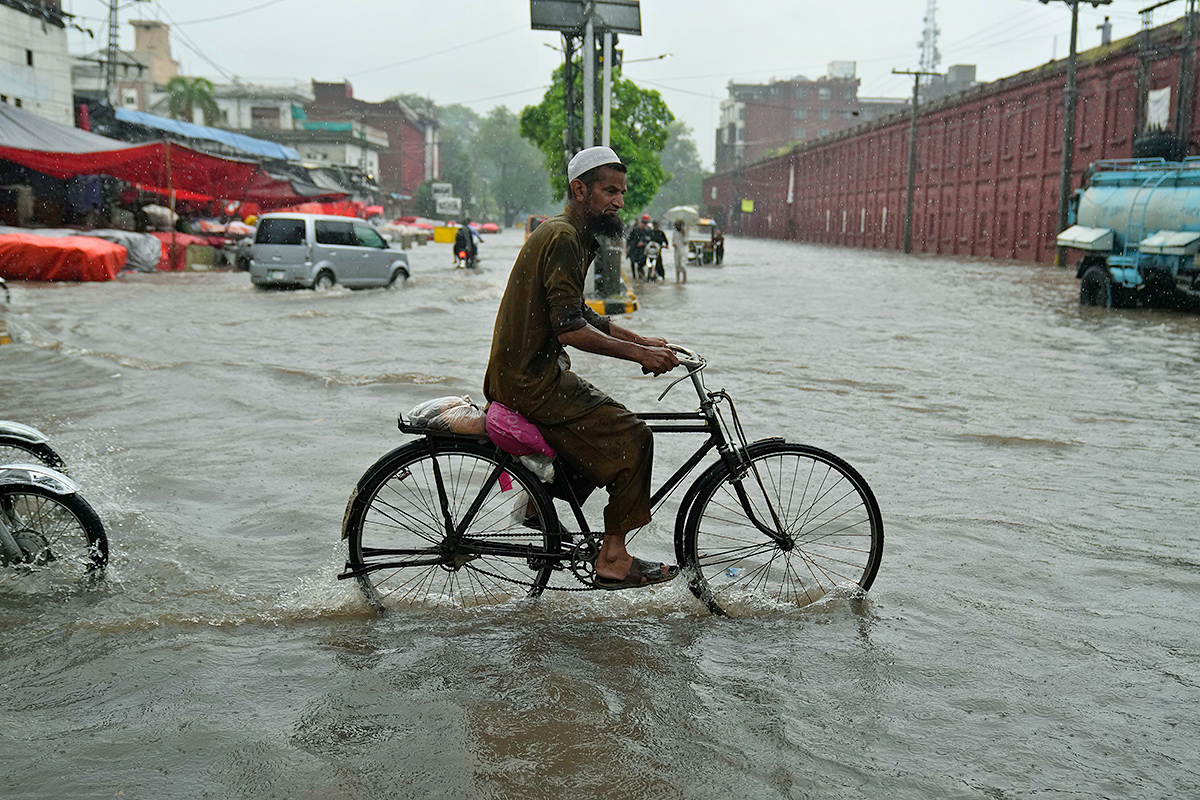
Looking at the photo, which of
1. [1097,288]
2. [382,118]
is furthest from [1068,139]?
Result: [382,118]

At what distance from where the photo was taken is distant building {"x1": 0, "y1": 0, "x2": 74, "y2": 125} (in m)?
31.8

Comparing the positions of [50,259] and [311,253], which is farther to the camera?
[50,259]

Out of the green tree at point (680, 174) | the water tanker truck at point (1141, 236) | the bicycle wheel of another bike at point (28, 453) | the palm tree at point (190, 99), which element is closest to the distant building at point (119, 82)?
the palm tree at point (190, 99)

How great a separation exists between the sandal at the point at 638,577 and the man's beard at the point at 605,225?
126 cm

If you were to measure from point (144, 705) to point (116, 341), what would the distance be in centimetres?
1121

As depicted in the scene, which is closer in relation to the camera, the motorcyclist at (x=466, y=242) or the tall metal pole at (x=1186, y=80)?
the tall metal pole at (x=1186, y=80)

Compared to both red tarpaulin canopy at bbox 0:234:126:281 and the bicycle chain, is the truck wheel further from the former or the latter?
red tarpaulin canopy at bbox 0:234:126:281

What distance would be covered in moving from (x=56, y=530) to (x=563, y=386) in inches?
88.2

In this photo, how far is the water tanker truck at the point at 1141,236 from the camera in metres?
19.1

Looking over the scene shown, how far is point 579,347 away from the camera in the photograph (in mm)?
3881

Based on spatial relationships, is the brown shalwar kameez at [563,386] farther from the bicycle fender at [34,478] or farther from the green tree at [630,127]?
the green tree at [630,127]

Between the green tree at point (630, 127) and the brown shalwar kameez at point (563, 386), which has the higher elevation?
the green tree at point (630, 127)

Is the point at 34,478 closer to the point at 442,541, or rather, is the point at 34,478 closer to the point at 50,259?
the point at 442,541

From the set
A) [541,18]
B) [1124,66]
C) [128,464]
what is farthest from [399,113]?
[128,464]
